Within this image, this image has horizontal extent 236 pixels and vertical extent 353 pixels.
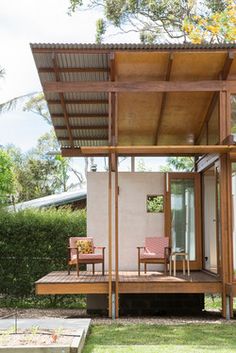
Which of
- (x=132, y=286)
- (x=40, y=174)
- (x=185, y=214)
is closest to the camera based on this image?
(x=132, y=286)

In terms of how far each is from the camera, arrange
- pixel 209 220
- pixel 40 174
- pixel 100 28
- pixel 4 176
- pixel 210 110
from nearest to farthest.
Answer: pixel 210 110
pixel 209 220
pixel 4 176
pixel 100 28
pixel 40 174

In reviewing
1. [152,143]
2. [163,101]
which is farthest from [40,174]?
[163,101]

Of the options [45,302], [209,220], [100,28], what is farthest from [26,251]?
[100,28]

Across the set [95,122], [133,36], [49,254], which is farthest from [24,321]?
[133,36]

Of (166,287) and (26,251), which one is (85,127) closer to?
(26,251)

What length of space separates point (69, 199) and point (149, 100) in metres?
9.11

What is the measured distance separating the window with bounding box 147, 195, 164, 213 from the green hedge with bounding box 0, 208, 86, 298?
2213 mm

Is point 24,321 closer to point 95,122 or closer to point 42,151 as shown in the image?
point 95,122

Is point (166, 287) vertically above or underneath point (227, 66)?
underneath

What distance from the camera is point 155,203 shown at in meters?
13.2

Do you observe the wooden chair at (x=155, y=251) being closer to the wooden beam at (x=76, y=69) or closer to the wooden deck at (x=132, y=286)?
the wooden deck at (x=132, y=286)

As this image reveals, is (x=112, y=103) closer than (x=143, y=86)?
No

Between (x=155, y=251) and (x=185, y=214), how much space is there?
1.37 metres

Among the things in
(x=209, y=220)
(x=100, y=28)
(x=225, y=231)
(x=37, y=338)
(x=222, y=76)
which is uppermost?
(x=100, y=28)
